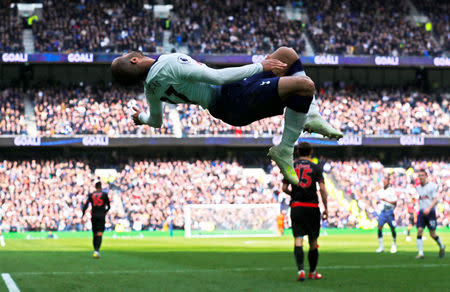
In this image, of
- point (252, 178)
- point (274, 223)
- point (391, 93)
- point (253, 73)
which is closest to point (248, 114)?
point (253, 73)

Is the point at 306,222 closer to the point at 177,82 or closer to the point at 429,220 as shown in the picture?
the point at 429,220

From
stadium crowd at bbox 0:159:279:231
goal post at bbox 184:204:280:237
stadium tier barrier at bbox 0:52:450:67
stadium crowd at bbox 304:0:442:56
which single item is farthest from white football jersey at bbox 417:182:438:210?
stadium crowd at bbox 304:0:442:56

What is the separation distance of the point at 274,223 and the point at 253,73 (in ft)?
98.4

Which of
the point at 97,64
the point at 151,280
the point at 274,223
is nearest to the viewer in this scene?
the point at 151,280

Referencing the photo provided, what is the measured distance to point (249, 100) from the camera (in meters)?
6.48

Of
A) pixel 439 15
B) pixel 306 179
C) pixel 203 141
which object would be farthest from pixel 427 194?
pixel 439 15

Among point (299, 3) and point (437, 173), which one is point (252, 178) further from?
point (299, 3)

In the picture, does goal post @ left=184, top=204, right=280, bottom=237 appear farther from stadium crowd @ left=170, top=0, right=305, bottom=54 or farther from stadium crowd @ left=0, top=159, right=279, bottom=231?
stadium crowd @ left=170, top=0, right=305, bottom=54

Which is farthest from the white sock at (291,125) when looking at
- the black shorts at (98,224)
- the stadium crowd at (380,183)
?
the stadium crowd at (380,183)

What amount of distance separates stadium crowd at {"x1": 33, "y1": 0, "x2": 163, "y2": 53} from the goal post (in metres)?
13.0

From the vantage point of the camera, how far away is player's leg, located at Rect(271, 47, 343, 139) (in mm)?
6566

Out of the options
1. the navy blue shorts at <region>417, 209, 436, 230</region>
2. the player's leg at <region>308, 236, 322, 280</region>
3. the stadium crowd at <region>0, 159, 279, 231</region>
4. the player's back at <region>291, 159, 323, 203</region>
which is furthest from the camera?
the stadium crowd at <region>0, 159, 279, 231</region>

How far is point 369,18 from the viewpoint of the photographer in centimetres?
4859

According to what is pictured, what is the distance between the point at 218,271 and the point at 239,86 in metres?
9.38
